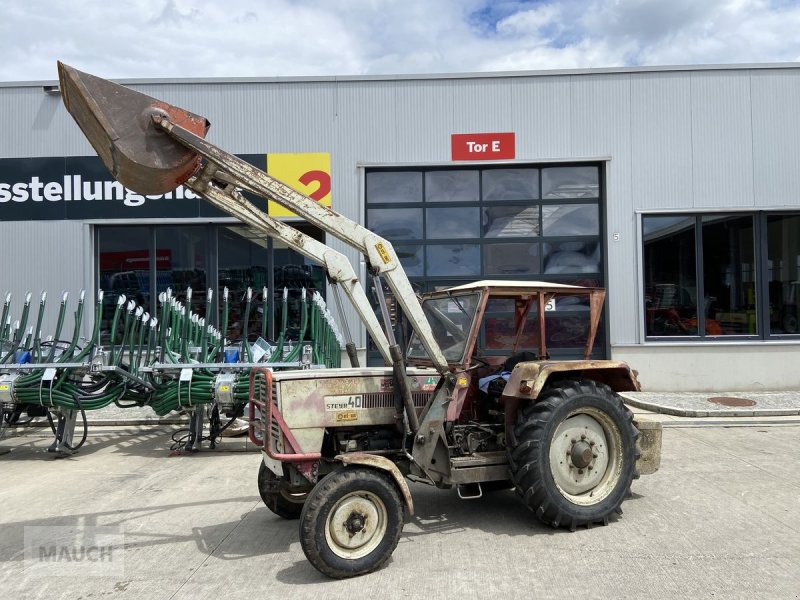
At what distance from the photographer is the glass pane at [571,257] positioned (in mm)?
12867

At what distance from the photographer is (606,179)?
12.6 metres

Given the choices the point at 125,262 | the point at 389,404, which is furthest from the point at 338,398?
the point at 125,262

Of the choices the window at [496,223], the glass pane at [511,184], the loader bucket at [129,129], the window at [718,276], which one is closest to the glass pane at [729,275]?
the window at [718,276]

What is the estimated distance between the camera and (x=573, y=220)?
12898mm

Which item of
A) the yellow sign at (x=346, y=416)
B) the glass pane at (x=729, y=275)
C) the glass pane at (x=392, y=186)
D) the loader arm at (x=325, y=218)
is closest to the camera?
the loader arm at (x=325, y=218)

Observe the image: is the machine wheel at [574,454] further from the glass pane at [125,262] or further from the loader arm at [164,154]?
the glass pane at [125,262]

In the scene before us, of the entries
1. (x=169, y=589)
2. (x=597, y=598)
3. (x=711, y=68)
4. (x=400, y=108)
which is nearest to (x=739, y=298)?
(x=711, y=68)

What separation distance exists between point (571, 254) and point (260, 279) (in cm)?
619

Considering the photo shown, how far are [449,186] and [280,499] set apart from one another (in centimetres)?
879

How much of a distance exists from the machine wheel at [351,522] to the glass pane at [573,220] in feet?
30.7

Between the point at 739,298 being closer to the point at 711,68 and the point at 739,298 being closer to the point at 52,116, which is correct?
the point at 711,68

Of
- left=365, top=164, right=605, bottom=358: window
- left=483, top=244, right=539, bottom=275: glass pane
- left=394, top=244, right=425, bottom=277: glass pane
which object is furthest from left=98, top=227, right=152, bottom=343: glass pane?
left=483, top=244, right=539, bottom=275: glass pane

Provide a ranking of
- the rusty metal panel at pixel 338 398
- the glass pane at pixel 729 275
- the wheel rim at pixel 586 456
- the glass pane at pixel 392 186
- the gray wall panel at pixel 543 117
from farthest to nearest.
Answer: the glass pane at pixel 392 186
the glass pane at pixel 729 275
the gray wall panel at pixel 543 117
the wheel rim at pixel 586 456
the rusty metal panel at pixel 338 398

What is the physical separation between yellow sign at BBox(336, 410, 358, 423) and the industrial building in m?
7.43
